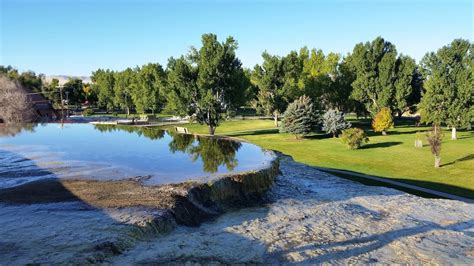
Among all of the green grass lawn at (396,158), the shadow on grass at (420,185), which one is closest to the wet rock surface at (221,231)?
the shadow on grass at (420,185)

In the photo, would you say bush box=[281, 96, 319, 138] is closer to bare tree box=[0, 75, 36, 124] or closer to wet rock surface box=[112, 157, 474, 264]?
wet rock surface box=[112, 157, 474, 264]

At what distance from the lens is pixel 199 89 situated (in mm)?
56406

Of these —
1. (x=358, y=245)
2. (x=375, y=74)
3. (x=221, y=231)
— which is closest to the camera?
(x=358, y=245)

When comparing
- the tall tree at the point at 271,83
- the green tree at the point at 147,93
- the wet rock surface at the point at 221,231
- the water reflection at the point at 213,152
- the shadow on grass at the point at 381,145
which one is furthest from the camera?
the green tree at the point at 147,93

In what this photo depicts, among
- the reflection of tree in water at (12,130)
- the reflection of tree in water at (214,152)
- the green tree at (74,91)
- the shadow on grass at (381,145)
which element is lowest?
the shadow on grass at (381,145)

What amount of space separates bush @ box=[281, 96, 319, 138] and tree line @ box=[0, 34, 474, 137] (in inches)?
340

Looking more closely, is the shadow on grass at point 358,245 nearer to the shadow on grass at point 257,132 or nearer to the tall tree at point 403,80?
the shadow on grass at point 257,132

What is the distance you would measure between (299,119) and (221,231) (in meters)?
42.6

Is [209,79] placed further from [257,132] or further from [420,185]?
[420,185]

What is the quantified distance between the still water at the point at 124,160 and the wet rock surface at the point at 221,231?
2.24 m

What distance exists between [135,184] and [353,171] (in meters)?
20.4

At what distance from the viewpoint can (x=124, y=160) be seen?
23453 mm

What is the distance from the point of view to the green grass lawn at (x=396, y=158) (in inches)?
1148

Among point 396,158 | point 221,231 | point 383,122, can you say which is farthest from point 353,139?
point 221,231
